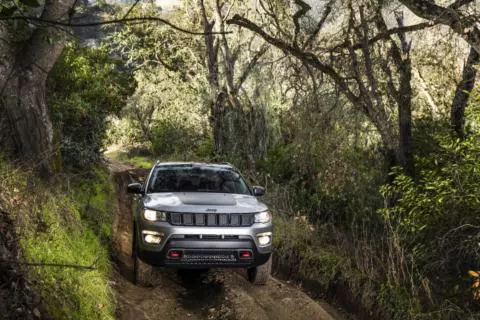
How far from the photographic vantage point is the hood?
20.9 feet

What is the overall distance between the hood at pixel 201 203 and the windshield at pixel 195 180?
336 mm

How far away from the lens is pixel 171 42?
26094 millimetres

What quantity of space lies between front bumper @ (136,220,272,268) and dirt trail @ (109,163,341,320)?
1.89 ft

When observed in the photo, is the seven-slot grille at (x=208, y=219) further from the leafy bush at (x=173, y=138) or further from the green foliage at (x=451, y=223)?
the leafy bush at (x=173, y=138)

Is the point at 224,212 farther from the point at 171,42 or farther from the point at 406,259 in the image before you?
the point at 171,42

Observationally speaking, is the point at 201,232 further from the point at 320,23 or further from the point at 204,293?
the point at 320,23

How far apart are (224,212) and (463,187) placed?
3.39m

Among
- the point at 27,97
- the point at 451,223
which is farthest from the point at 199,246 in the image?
the point at 27,97

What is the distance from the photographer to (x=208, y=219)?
20.8ft

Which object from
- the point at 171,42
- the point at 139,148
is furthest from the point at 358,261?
the point at 139,148

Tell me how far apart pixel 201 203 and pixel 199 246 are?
0.61 meters

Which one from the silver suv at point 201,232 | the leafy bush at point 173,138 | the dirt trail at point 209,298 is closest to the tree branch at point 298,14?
the silver suv at point 201,232

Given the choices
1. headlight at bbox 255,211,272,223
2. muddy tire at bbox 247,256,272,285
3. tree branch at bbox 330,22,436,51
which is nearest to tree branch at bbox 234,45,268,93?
tree branch at bbox 330,22,436,51

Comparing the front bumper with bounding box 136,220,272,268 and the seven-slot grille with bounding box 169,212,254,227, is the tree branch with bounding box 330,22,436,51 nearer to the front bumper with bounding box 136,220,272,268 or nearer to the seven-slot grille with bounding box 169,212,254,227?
the seven-slot grille with bounding box 169,212,254,227
